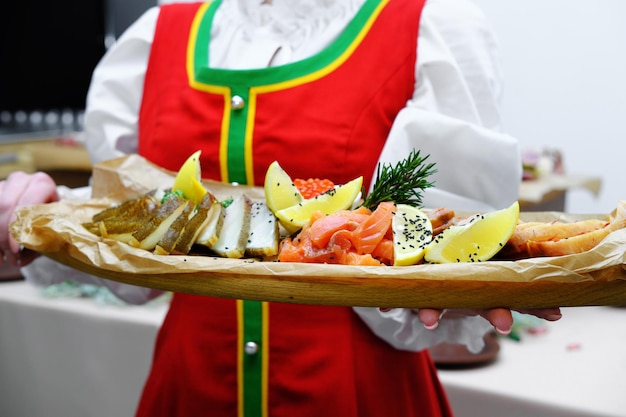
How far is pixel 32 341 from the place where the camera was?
2389 millimetres

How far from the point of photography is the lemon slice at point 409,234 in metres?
0.94

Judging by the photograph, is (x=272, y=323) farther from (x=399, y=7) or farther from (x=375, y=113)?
(x=399, y=7)

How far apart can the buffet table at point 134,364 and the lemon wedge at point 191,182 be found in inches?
35.7

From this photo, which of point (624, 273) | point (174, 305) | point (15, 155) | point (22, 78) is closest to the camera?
point (624, 273)

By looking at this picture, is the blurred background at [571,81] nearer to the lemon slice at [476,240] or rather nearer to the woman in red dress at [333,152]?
the woman in red dress at [333,152]

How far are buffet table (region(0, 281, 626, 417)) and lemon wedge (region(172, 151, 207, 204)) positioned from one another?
91cm

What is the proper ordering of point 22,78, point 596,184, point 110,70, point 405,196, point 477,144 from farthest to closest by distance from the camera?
point 22,78 < point 596,184 < point 110,70 < point 477,144 < point 405,196

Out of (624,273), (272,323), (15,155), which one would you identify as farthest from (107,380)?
(15,155)

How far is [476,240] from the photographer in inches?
37.4

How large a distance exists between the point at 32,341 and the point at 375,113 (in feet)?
5.20

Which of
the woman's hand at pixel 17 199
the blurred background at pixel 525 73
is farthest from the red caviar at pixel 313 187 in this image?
the blurred background at pixel 525 73

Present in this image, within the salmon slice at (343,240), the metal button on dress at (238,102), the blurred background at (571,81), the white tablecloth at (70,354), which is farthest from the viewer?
the blurred background at (571,81)

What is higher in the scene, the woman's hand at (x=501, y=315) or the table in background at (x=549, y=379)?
the woman's hand at (x=501, y=315)

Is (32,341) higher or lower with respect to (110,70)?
lower
